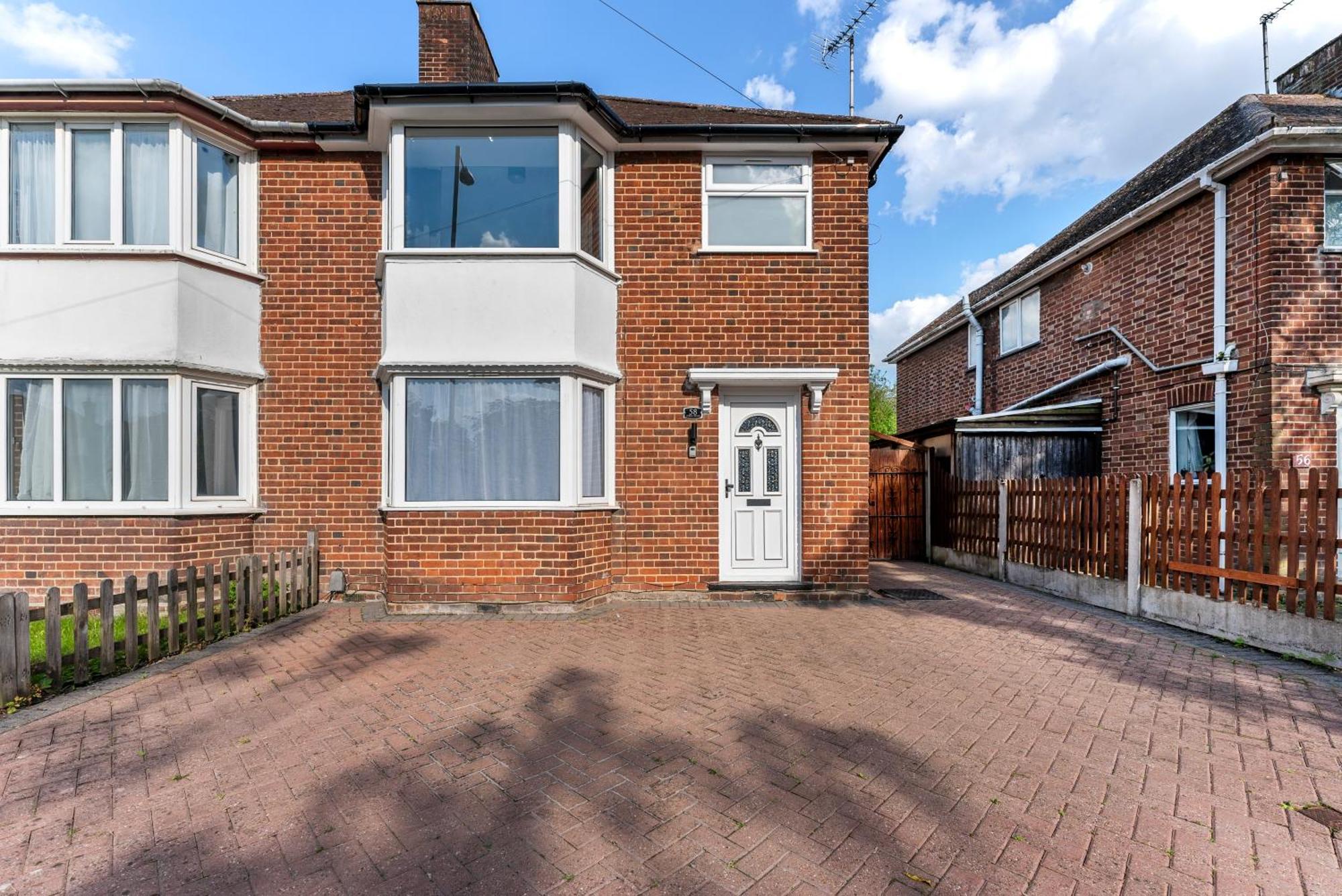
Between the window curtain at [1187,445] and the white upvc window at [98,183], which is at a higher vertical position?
the white upvc window at [98,183]

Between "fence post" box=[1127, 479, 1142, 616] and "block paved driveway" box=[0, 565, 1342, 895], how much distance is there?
4.76ft

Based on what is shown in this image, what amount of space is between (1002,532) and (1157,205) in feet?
18.2

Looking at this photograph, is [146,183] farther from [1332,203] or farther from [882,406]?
[882,406]

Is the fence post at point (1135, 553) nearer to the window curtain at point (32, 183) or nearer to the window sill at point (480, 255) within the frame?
the window sill at point (480, 255)

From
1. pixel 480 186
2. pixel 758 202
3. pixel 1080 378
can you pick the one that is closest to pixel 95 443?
pixel 480 186

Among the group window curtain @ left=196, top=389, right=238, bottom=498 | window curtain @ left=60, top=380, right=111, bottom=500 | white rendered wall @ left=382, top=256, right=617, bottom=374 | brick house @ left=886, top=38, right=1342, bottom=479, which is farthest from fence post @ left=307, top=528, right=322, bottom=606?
brick house @ left=886, top=38, right=1342, bottom=479

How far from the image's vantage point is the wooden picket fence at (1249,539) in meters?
5.01

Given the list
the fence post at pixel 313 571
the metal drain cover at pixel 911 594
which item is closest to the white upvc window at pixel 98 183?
the fence post at pixel 313 571

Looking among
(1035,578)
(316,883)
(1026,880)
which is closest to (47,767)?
(316,883)

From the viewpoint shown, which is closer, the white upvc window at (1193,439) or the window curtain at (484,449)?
the window curtain at (484,449)

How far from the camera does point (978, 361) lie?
1468 cm

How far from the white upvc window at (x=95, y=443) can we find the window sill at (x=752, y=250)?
6.27 metres

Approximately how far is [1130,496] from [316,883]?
8070mm

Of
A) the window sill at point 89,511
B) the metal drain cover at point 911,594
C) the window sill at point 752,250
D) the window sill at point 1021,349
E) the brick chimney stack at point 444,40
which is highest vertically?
the brick chimney stack at point 444,40
